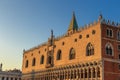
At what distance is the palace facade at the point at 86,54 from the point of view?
122 feet

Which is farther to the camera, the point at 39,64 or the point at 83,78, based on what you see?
the point at 39,64

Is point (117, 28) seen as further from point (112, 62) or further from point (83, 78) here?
point (83, 78)

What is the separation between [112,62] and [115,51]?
2126mm

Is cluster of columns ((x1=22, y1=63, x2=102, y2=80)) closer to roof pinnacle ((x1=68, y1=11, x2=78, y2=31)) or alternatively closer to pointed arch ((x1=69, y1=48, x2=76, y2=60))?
pointed arch ((x1=69, y1=48, x2=76, y2=60))

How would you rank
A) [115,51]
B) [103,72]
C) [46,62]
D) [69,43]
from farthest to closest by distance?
[46,62] → [69,43] → [115,51] → [103,72]

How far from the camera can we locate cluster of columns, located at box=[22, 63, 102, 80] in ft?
122

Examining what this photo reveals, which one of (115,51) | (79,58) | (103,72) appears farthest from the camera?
(79,58)

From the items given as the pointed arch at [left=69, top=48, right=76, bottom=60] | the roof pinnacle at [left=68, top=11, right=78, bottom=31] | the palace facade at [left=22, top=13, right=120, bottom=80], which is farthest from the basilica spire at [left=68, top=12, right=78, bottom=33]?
the pointed arch at [left=69, top=48, right=76, bottom=60]

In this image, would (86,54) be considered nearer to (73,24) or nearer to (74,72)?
(74,72)

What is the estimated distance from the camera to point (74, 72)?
41844 millimetres

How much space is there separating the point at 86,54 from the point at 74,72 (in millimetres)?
4432

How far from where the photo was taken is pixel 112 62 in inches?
1483

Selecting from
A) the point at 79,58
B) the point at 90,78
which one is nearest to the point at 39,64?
the point at 79,58

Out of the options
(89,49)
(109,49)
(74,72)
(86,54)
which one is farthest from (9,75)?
(109,49)
